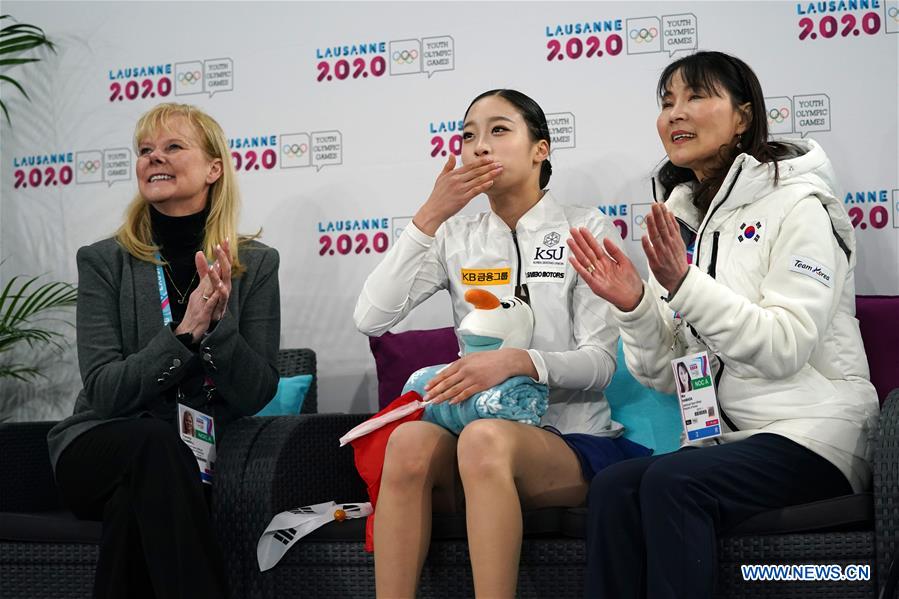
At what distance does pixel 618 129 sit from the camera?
130 inches

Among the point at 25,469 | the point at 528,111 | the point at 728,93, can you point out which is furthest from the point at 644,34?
the point at 25,469

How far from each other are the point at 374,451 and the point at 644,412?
78cm

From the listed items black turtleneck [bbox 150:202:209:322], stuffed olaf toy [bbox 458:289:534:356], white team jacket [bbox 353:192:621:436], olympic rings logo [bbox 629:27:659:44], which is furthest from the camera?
olympic rings logo [bbox 629:27:659:44]

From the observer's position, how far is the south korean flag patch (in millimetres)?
2416

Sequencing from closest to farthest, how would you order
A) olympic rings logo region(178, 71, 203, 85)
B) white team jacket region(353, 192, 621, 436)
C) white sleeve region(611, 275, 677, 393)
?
white sleeve region(611, 275, 677, 393) → white team jacket region(353, 192, 621, 436) → olympic rings logo region(178, 71, 203, 85)

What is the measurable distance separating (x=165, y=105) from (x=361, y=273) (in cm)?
92

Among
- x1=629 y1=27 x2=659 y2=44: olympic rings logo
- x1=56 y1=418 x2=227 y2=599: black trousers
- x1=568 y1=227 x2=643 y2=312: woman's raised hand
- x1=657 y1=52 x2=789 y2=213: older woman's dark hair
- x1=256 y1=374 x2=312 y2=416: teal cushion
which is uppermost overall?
x1=629 y1=27 x2=659 y2=44: olympic rings logo

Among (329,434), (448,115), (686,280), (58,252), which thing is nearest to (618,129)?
(448,115)

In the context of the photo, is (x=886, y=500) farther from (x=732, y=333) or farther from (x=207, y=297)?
(x=207, y=297)

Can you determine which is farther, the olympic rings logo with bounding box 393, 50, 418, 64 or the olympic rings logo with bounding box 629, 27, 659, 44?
the olympic rings logo with bounding box 393, 50, 418, 64

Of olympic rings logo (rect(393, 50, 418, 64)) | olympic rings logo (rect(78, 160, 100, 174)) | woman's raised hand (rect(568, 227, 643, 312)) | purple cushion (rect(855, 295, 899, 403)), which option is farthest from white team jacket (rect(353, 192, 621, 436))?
olympic rings logo (rect(78, 160, 100, 174))

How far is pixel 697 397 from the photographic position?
236 cm

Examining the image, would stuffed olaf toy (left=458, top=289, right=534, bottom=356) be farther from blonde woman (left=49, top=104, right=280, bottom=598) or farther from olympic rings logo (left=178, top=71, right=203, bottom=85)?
olympic rings logo (left=178, top=71, right=203, bottom=85)

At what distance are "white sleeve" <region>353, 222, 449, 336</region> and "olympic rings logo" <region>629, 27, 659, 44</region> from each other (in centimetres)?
103
